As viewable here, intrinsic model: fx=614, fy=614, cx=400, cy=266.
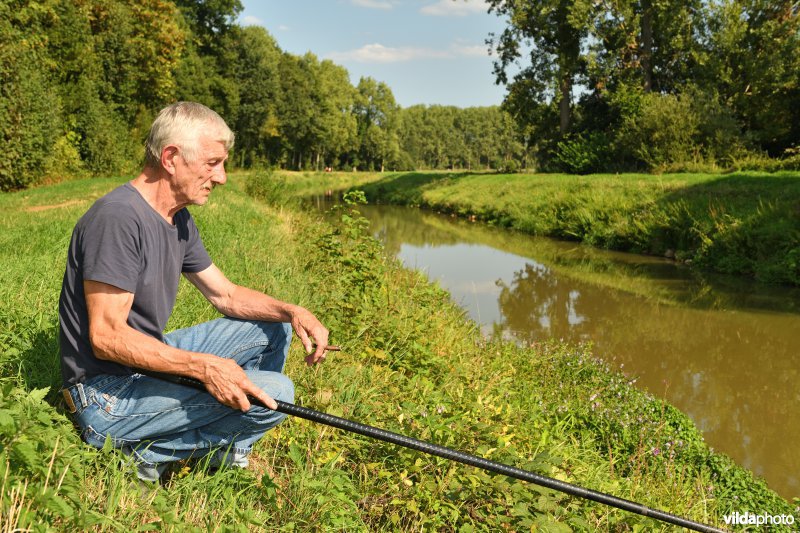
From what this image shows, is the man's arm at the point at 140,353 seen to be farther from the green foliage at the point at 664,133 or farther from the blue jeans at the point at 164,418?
the green foliage at the point at 664,133

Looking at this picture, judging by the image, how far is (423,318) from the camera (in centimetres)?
620

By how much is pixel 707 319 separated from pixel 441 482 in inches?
288

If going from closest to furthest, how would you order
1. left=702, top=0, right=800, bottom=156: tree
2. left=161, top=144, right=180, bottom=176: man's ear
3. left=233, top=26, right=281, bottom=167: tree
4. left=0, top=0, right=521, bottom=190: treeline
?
1. left=161, top=144, right=180, bottom=176: man's ear
2. left=0, top=0, right=521, bottom=190: treeline
3. left=702, top=0, right=800, bottom=156: tree
4. left=233, top=26, right=281, bottom=167: tree

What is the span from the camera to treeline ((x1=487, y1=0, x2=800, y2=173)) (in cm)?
2012

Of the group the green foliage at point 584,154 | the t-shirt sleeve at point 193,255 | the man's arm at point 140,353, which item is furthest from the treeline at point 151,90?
the man's arm at point 140,353

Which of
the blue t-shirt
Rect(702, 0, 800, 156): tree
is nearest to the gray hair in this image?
the blue t-shirt

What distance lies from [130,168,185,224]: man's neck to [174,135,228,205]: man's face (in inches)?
1.6

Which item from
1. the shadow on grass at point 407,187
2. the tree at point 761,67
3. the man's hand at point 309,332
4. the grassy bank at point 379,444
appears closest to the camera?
the grassy bank at point 379,444

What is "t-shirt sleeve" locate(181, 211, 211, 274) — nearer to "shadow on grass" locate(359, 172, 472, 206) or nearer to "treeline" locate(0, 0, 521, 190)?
"treeline" locate(0, 0, 521, 190)

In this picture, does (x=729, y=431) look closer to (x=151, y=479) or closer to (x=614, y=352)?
(x=614, y=352)

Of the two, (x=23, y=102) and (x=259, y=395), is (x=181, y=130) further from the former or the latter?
(x=23, y=102)

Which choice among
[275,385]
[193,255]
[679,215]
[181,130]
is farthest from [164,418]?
[679,215]

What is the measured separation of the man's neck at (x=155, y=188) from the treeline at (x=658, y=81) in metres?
18.2

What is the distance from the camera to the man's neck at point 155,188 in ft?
8.73
